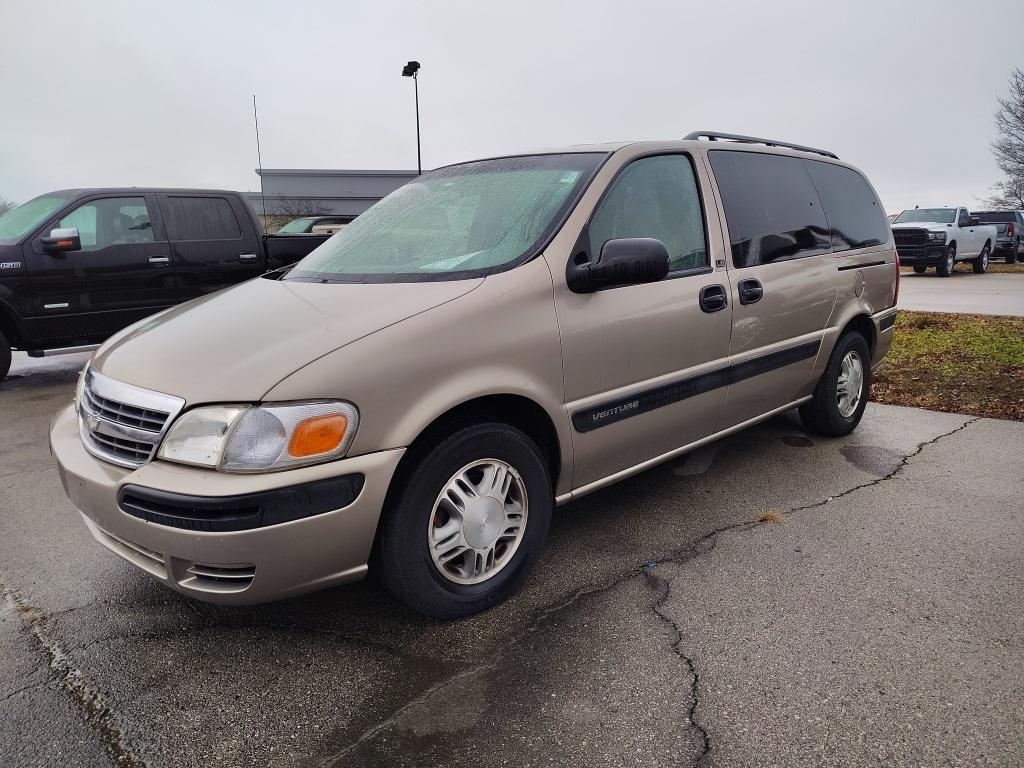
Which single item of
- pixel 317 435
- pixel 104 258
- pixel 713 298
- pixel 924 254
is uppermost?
pixel 104 258

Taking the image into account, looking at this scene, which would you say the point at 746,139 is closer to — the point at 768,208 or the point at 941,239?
the point at 768,208

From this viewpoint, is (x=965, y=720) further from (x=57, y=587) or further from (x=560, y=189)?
(x=57, y=587)

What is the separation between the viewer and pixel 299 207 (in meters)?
42.1

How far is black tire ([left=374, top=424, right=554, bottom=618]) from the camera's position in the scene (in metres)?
2.35

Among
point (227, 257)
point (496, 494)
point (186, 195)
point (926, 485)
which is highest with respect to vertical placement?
point (186, 195)

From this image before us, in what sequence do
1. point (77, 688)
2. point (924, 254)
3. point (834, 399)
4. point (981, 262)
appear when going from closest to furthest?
point (77, 688) < point (834, 399) < point (924, 254) < point (981, 262)

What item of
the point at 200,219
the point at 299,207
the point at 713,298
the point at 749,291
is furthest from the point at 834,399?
the point at 299,207

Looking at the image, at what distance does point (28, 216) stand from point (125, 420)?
580 cm

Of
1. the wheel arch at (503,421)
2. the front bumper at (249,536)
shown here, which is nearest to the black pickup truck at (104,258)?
the wheel arch at (503,421)

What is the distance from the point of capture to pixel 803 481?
157 inches

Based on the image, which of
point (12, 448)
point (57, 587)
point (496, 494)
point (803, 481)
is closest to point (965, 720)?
point (496, 494)

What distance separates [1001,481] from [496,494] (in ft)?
9.92

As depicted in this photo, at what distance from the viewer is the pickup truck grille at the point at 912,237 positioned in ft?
61.7

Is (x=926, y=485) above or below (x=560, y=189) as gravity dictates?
below
